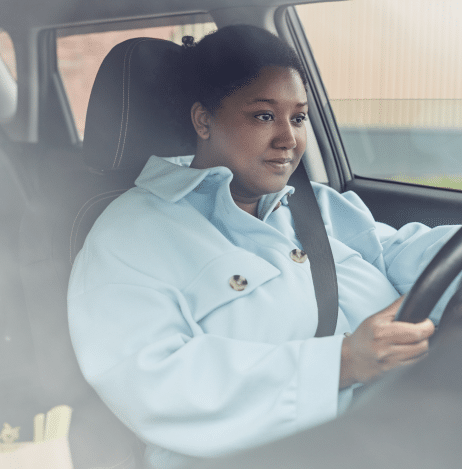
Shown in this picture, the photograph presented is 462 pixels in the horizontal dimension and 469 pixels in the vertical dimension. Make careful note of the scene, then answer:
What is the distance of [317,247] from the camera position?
1295mm

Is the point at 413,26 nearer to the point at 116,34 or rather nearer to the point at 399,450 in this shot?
the point at 116,34

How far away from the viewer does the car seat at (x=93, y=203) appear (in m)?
1.24

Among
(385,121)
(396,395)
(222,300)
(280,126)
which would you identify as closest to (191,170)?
(280,126)

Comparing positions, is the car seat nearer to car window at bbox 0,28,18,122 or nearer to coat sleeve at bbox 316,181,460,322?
coat sleeve at bbox 316,181,460,322

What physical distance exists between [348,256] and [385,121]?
1.12m

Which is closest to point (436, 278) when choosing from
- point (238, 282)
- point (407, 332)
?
point (407, 332)

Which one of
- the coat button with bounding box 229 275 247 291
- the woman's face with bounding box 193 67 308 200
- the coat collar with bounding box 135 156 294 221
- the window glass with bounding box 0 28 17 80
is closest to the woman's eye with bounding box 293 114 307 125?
the woman's face with bounding box 193 67 308 200

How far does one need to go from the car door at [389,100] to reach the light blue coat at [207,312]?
0.61 m

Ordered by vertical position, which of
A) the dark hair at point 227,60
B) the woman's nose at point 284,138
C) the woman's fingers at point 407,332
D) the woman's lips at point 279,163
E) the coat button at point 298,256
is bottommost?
the coat button at point 298,256

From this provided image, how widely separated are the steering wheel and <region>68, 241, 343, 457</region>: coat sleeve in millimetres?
159

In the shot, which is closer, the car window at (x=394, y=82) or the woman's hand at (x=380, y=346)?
the woman's hand at (x=380, y=346)

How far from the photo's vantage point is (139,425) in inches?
36.8

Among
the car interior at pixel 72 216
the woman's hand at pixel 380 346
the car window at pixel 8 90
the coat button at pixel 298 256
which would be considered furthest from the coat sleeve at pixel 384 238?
the car window at pixel 8 90

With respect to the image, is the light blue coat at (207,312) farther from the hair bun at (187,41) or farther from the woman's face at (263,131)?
the hair bun at (187,41)
